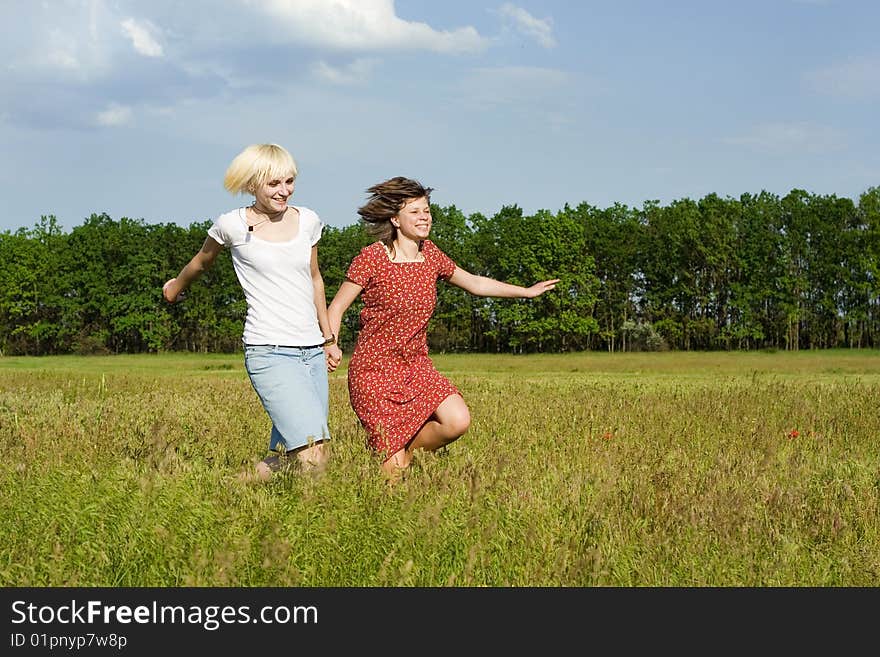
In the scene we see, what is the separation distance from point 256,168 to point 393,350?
166cm

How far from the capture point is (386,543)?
441cm

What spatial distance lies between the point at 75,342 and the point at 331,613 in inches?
2884

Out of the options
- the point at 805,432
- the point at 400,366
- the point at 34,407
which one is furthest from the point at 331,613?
the point at 34,407

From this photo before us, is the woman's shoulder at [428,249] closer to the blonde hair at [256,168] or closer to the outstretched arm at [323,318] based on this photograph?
the outstretched arm at [323,318]

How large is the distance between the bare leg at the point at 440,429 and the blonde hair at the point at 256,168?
6.54 feet

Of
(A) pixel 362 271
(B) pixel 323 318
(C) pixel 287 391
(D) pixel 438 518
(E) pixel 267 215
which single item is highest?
(E) pixel 267 215

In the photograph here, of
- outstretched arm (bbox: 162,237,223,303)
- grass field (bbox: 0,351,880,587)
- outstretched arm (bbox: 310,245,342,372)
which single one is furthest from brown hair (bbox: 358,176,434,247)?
grass field (bbox: 0,351,880,587)

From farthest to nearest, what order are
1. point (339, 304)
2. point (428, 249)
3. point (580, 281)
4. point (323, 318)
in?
point (580, 281)
point (428, 249)
point (339, 304)
point (323, 318)

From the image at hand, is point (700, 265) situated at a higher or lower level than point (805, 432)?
higher

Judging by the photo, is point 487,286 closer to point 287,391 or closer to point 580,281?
point 287,391

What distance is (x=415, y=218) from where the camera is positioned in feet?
21.2

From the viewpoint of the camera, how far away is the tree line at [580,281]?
64438mm

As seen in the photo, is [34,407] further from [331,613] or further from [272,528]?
[331,613]

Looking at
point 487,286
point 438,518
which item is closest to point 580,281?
point 487,286
